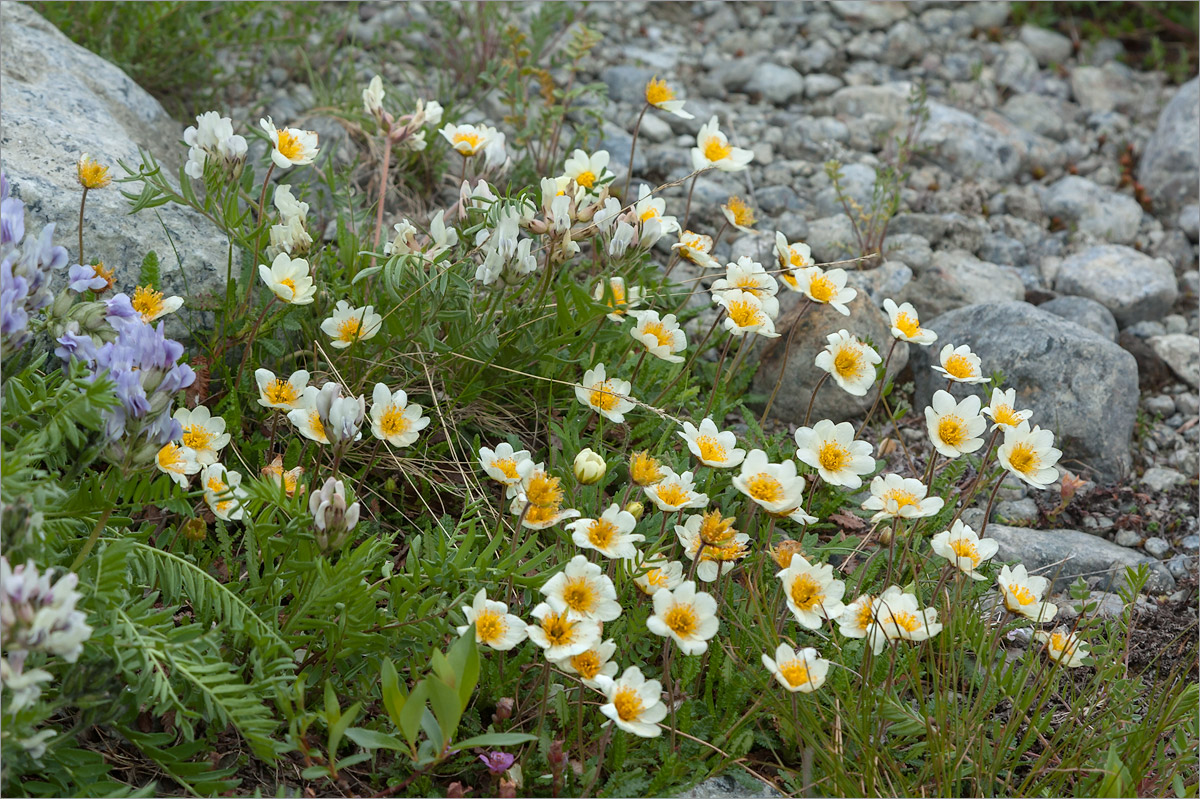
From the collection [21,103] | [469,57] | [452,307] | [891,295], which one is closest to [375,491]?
[452,307]

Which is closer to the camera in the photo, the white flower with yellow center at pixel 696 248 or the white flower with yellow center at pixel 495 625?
the white flower with yellow center at pixel 495 625

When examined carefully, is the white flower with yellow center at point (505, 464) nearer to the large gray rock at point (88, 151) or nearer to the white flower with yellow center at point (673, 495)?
the white flower with yellow center at point (673, 495)

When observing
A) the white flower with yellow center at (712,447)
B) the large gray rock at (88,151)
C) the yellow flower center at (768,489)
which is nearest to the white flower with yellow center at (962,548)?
the yellow flower center at (768,489)

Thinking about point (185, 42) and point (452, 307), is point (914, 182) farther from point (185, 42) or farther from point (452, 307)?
point (185, 42)

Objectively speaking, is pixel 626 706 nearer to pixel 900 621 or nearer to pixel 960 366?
pixel 900 621

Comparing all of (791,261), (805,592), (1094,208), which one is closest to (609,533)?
(805,592)
